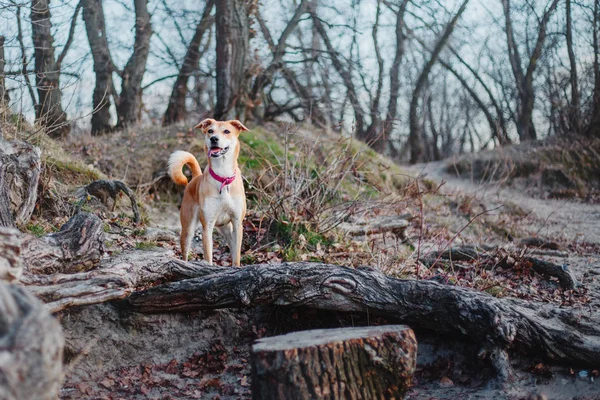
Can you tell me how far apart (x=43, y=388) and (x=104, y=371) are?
7.40ft

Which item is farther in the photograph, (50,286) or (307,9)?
(307,9)

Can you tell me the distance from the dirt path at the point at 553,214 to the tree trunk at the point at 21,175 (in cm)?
582

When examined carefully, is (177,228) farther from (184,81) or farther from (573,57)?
(573,57)

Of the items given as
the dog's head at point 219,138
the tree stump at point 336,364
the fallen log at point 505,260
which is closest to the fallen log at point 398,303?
the tree stump at point 336,364

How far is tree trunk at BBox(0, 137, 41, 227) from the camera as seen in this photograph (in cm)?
539

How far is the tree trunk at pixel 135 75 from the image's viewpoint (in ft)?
39.8

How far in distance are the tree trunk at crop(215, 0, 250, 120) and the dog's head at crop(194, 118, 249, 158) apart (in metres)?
5.88

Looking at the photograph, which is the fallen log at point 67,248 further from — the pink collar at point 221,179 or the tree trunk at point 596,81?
the tree trunk at point 596,81

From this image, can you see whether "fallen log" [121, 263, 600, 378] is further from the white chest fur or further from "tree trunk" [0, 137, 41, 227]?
"tree trunk" [0, 137, 41, 227]

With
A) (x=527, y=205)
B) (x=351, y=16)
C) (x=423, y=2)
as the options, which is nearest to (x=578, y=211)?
(x=527, y=205)

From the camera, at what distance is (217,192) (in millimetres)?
4695

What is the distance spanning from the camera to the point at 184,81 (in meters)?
13.1

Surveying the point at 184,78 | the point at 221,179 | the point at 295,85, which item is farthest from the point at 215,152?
the point at 184,78

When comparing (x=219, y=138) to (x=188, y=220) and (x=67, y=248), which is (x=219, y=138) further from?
(x=67, y=248)
